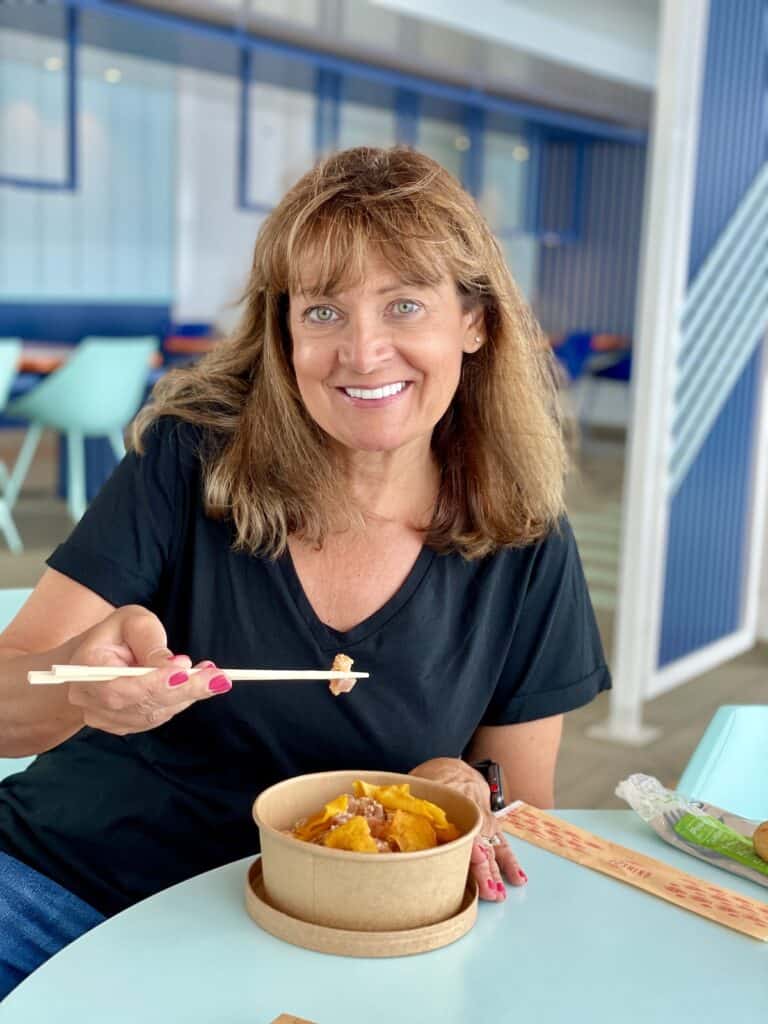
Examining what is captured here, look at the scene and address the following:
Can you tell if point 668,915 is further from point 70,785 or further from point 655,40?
point 655,40

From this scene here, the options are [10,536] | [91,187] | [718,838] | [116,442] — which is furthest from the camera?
[91,187]

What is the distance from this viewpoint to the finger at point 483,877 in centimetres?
110

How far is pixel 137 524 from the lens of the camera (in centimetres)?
145

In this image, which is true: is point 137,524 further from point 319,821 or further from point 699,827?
point 699,827

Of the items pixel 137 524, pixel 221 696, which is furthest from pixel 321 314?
pixel 221 696

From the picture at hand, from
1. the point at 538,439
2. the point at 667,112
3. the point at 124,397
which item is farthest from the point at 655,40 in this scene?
the point at 538,439

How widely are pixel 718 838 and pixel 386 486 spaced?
0.56 metres

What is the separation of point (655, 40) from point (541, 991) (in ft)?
38.9

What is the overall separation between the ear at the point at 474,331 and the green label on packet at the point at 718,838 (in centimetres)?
60

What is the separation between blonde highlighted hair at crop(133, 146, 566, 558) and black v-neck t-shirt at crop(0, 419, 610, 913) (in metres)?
0.05

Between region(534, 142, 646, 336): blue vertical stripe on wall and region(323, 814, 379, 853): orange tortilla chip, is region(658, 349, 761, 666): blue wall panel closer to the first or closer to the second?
region(323, 814, 379, 853): orange tortilla chip

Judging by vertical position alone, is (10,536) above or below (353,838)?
below

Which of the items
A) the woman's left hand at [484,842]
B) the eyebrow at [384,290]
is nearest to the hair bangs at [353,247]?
the eyebrow at [384,290]

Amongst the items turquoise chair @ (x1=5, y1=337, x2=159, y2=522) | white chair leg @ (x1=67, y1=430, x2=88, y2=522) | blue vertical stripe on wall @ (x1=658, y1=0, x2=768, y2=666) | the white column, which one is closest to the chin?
the white column
